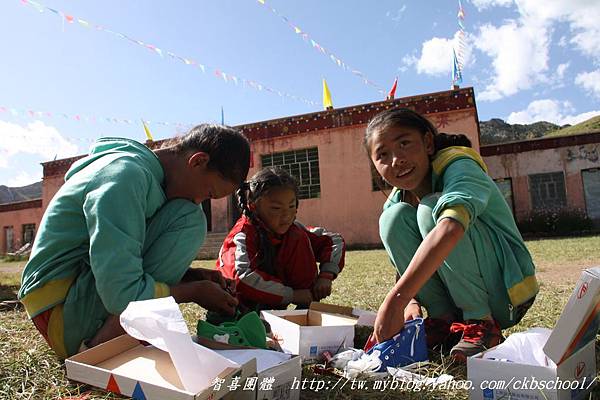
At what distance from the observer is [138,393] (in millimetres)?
912

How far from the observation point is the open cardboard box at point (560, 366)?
2.94 feet

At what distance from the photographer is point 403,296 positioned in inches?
45.2

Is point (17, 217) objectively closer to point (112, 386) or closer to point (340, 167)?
point (340, 167)

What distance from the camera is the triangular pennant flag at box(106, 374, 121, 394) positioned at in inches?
37.7

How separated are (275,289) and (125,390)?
3.72 feet

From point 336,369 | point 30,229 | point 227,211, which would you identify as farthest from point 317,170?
point 30,229

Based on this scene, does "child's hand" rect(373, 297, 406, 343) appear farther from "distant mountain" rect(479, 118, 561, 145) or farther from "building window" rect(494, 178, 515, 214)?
"distant mountain" rect(479, 118, 561, 145)

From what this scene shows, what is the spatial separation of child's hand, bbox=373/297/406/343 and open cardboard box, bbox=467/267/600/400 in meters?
0.22

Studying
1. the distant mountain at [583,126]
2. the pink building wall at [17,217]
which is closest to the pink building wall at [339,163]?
the pink building wall at [17,217]

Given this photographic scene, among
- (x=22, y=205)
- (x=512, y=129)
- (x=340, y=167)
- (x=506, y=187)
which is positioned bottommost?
(x=506, y=187)

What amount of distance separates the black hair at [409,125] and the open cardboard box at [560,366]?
791mm

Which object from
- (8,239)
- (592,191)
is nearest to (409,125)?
(592,191)

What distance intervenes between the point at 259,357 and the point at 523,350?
0.67 meters

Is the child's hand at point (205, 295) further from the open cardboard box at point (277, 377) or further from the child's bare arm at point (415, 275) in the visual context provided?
the child's bare arm at point (415, 275)
